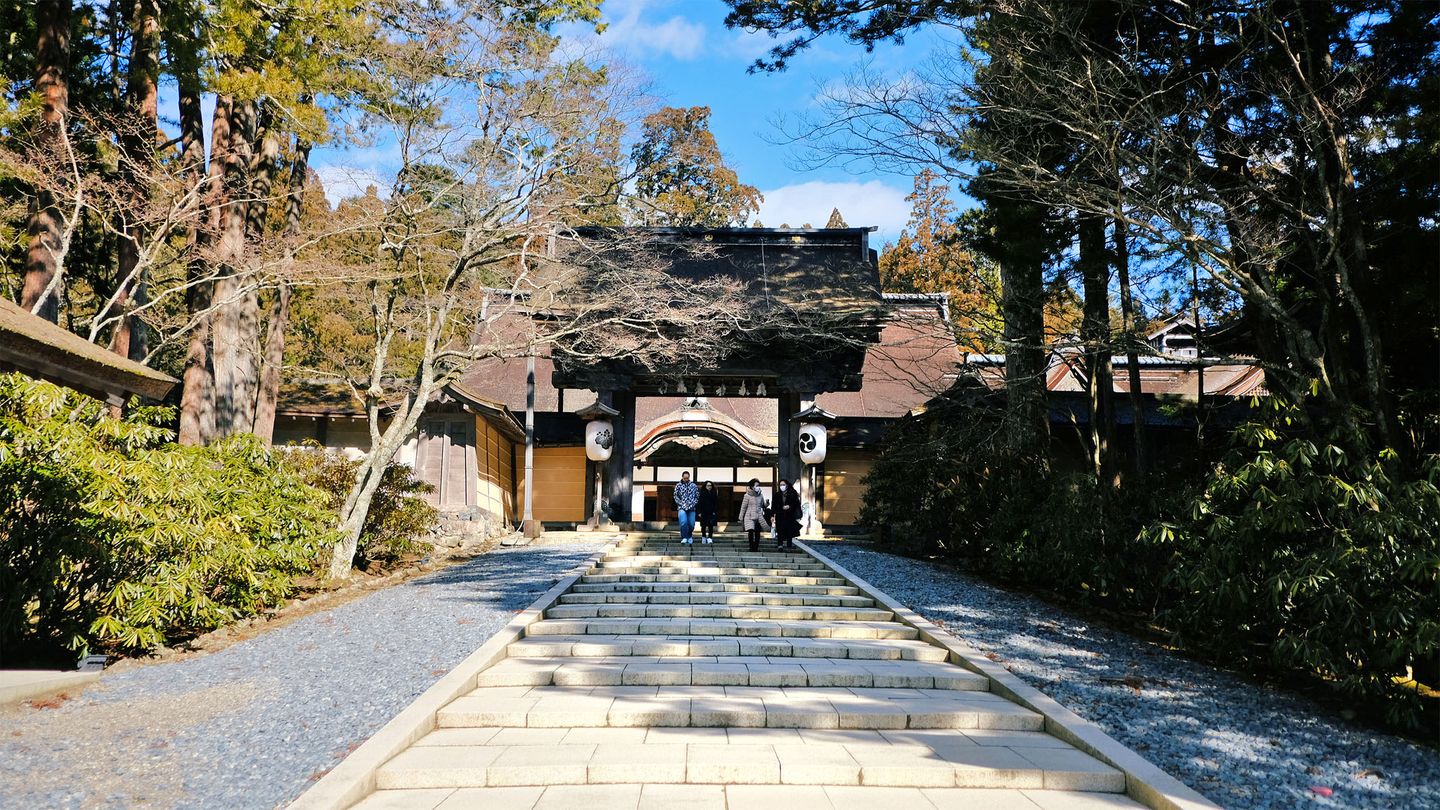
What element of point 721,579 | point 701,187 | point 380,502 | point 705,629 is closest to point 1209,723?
point 705,629

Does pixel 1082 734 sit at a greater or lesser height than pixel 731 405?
lesser

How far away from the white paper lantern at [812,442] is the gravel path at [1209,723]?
7146mm

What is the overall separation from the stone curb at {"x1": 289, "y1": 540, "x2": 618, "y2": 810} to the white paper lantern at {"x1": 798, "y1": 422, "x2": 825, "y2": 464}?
29.0ft

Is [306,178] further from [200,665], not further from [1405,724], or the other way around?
[1405,724]

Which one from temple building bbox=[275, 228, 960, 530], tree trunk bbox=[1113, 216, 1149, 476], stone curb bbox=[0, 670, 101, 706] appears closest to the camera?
stone curb bbox=[0, 670, 101, 706]

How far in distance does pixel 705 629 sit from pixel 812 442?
26.8 feet

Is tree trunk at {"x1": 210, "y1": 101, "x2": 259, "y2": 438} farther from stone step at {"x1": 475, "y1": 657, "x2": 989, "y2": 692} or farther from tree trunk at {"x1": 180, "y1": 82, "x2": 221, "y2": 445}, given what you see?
stone step at {"x1": 475, "y1": 657, "x2": 989, "y2": 692}

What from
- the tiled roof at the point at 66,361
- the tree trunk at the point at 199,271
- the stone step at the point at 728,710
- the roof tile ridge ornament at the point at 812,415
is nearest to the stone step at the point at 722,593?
the stone step at the point at 728,710

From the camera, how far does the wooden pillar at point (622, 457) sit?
1719 cm

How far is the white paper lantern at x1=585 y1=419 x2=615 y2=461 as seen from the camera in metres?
16.5

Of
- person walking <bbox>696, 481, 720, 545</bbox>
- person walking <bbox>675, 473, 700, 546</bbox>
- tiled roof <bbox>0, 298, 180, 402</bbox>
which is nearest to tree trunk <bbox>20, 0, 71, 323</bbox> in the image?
tiled roof <bbox>0, 298, 180, 402</bbox>

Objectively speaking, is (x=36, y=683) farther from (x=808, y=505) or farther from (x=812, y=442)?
(x=808, y=505)

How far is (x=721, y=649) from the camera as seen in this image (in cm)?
784

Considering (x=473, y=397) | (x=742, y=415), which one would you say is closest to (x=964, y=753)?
(x=473, y=397)
